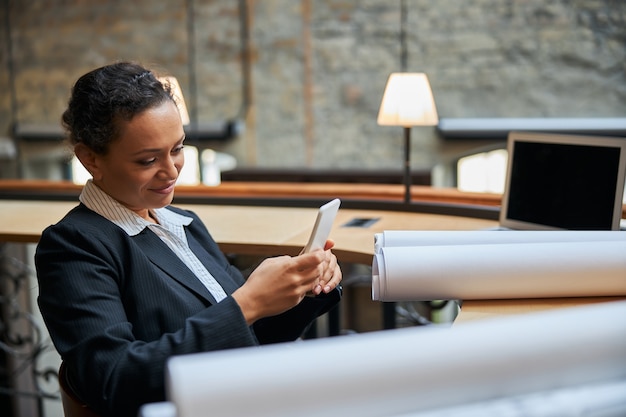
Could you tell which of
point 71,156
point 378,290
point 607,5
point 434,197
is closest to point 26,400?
point 434,197

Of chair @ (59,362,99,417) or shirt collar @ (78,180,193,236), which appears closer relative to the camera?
chair @ (59,362,99,417)

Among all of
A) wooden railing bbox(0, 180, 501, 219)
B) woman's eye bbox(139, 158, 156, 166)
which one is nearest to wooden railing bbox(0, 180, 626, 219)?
wooden railing bbox(0, 180, 501, 219)

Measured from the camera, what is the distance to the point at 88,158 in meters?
1.62

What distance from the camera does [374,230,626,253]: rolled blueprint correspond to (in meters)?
1.79

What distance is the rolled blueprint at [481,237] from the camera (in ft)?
5.86

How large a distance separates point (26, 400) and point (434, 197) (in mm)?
2457

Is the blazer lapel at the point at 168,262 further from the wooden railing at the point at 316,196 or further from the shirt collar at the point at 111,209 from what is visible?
the wooden railing at the point at 316,196

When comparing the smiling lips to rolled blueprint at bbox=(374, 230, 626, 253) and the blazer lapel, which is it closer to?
the blazer lapel

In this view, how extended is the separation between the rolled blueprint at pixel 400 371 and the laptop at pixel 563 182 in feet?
4.05

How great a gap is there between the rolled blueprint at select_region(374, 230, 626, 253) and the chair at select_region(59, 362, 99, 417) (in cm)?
72

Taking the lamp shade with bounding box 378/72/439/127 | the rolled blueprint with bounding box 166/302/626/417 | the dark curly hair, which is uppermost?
the dark curly hair

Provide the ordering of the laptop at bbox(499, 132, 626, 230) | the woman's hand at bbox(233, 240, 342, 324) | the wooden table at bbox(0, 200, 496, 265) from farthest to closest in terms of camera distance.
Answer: the wooden table at bbox(0, 200, 496, 265), the laptop at bbox(499, 132, 626, 230), the woman's hand at bbox(233, 240, 342, 324)

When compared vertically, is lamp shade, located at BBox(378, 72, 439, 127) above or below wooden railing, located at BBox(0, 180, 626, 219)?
above

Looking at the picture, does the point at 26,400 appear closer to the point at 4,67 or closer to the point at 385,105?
the point at 385,105
